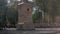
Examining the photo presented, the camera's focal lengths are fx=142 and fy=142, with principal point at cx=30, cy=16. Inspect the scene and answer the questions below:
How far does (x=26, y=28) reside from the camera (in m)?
12.0

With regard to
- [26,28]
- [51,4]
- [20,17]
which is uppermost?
[51,4]

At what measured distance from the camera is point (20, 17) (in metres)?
Answer: 13.0

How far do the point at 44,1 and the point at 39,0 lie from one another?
2.23 feet

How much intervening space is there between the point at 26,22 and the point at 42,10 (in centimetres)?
707

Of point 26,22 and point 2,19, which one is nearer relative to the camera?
point 26,22

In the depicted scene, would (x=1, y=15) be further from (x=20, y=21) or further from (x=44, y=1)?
(x=44, y=1)

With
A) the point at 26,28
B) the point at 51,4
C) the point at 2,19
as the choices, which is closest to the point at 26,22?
the point at 26,28

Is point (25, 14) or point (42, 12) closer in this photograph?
point (25, 14)

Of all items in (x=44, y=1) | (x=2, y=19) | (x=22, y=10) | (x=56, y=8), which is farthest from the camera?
(x=44, y=1)

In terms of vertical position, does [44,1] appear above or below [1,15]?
above

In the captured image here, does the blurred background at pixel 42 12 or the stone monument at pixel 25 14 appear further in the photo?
the blurred background at pixel 42 12

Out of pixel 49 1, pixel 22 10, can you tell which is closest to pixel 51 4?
pixel 49 1

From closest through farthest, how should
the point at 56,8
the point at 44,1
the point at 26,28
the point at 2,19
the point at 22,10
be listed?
the point at 26,28 < the point at 22,10 < the point at 2,19 < the point at 56,8 < the point at 44,1

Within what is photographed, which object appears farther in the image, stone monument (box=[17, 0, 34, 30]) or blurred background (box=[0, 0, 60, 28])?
blurred background (box=[0, 0, 60, 28])
